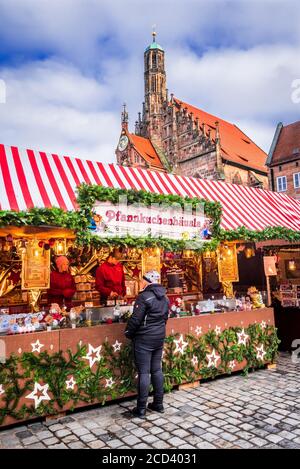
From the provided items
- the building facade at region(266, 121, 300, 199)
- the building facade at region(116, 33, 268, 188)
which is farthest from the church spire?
the building facade at region(266, 121, 300, 199)

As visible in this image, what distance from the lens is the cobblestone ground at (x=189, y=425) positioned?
11.4ft

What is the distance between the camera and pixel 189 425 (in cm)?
389

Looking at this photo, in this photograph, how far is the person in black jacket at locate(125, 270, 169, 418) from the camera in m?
4.17

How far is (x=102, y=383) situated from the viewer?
4.61 meters

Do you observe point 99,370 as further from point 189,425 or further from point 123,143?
point 123,143

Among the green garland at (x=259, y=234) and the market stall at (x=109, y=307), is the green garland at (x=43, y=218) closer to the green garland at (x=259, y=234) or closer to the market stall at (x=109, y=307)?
the market stall at (x=109, y=307)

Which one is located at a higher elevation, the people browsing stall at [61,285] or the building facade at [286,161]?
the building facade at [286,161]

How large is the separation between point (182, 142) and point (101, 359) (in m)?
29.5

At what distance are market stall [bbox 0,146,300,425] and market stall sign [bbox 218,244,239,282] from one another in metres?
0.02

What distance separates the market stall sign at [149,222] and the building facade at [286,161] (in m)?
21.6

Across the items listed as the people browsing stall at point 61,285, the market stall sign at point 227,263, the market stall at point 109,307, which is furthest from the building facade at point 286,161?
the people browsing stall at point 61,285

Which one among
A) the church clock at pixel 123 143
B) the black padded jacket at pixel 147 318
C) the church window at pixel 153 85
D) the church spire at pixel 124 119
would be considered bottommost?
the black padded jacket at pixel 147 318

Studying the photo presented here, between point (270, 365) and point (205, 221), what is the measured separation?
3053mm

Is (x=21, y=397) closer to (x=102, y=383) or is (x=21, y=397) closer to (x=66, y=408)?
(x=66, y=408)
